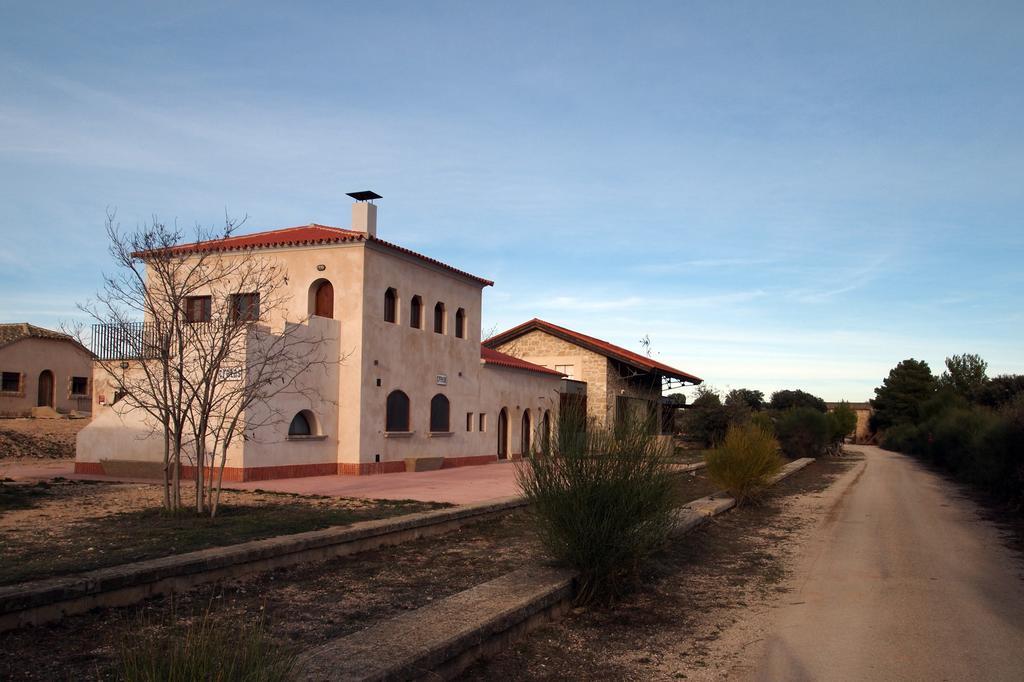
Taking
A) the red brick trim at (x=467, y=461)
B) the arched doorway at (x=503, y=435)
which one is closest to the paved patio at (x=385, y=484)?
the red brick trim at (x=467, y=461)

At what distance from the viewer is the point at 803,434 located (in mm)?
38406

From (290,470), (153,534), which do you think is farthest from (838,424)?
(153,534)

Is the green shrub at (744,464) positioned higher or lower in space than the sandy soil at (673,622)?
higher

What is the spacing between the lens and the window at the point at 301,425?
18.8 meters

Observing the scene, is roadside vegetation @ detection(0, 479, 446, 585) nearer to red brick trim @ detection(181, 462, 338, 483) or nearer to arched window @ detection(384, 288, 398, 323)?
red brick trim @ detection(181, 462, 338, 483)

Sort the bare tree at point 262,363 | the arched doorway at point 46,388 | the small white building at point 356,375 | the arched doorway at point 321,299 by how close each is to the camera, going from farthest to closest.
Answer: the arched doorway at point 46,388
the arched doorway at point 321,299
the small white building at point 356,375
the bare tree at point 262,363

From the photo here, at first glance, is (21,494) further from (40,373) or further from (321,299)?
(40,373)

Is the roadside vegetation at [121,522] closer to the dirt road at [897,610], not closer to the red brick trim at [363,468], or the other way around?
the red brick trim at [363,468]

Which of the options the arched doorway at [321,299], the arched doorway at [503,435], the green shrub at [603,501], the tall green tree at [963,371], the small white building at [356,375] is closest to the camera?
the green shrub at [603,501]

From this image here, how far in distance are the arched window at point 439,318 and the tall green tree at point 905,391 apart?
5329 cm

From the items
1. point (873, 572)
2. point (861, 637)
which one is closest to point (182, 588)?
point (861, 637)

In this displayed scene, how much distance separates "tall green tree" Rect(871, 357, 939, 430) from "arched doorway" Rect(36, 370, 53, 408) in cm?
6056

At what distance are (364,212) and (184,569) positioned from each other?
15.8m

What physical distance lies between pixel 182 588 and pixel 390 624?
2.64 meters
